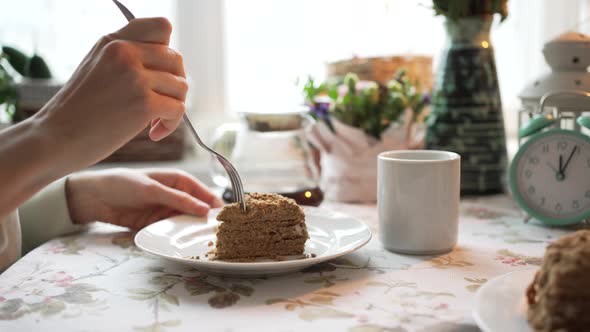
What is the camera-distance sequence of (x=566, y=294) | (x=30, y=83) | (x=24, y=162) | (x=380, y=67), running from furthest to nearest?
(x=30, y=83) → (x=380, y=67) → (x=24, y=162) → (x=566, y=294)

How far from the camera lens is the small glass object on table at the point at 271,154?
1150mm

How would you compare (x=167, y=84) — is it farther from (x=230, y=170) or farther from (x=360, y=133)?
(x=360, y=133)

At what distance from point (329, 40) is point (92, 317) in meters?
1.66

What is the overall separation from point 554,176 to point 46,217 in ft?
2.67

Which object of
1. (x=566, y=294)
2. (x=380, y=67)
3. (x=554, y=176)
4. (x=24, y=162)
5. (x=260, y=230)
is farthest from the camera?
(x=380, y=67)

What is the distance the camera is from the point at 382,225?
890 mm

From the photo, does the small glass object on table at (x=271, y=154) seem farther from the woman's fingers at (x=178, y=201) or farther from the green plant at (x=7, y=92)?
the green plant at (x=7, y=92)

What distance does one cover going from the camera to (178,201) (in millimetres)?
990

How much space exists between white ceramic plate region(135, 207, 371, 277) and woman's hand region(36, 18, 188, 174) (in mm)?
154

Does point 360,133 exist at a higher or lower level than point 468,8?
lower

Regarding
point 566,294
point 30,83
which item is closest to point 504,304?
point 566,294

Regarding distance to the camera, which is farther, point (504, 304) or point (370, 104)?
point (370, 104)

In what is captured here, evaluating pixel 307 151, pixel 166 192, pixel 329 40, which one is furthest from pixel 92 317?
pixel 329 40

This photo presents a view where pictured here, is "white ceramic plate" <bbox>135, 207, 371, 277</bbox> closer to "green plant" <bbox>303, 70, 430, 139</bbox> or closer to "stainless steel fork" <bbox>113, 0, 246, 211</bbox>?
"stainless steel fork" <bbox>113, 0, 246, 211</bbox>
